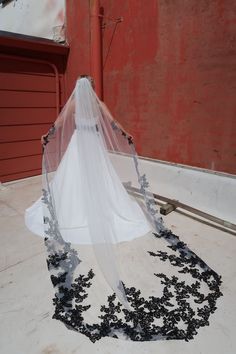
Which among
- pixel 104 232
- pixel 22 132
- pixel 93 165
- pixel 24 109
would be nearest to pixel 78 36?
pixel 24 109

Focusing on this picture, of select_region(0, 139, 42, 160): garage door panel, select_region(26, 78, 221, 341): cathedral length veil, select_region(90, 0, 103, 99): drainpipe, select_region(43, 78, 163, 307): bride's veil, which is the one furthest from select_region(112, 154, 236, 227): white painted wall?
select_region(0, 139, 42, 160): garage door panel

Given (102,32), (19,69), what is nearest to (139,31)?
(102,32)

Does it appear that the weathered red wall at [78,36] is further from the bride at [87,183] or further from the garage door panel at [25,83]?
the bride at [87,183]

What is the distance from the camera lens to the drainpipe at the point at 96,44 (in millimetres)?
4000

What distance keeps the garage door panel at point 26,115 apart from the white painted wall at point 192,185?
6.60 ft

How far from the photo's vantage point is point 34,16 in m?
5.41

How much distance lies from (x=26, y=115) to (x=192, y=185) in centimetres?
294

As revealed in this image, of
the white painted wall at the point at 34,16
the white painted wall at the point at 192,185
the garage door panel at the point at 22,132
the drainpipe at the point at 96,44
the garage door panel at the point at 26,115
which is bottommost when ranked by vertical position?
the white painted wall at the point at 192,185

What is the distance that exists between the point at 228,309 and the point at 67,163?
1990 mm

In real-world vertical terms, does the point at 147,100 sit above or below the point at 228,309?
above

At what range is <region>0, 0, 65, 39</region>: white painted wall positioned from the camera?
192 inches

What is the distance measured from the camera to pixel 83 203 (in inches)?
109

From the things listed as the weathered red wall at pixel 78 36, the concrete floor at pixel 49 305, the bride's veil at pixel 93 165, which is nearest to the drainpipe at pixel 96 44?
the weathered red wall at pixel 78 36

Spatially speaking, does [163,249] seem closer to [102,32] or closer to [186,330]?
[186,330]
